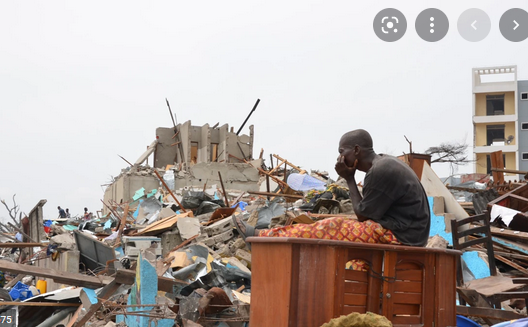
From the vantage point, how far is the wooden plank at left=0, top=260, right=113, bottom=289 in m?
7.07

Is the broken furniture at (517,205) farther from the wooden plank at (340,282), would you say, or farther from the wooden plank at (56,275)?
the wooden plank at (340,282)

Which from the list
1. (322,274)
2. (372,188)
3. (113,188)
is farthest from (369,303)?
(113,188)

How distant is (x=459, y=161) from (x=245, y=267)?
1199 inches

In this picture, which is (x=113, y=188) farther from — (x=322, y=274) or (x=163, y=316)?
(x=322, y=274)

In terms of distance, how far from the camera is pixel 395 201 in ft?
12.7

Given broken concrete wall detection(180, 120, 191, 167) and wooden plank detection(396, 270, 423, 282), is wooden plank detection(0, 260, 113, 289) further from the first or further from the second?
broken concrete wall detection(180, 120, 191, 167)

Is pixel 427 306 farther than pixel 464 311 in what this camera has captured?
No

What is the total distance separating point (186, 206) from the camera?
14.5 m

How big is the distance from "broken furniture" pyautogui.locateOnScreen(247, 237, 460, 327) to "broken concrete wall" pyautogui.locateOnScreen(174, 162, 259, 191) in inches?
892

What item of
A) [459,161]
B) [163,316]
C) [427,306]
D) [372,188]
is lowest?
[163,316]

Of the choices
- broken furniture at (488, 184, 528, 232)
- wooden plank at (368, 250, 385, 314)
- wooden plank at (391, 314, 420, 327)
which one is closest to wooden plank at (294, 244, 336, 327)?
wooden plank at (368, 250, 385, 314)

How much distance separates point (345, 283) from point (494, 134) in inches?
1586

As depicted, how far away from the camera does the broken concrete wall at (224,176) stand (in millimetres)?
26500

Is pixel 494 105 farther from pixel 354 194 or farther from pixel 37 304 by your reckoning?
pixel 354 194
